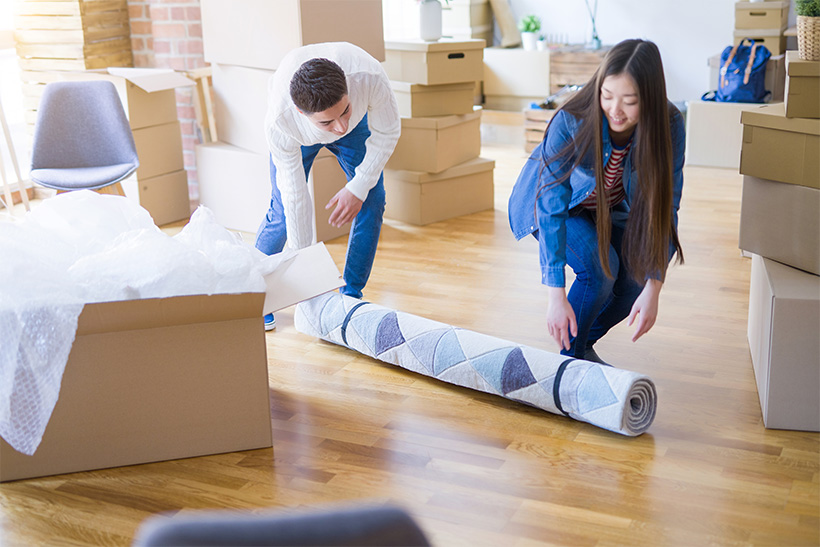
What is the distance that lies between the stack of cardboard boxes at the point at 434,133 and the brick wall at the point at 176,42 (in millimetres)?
935

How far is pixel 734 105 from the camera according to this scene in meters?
4.71

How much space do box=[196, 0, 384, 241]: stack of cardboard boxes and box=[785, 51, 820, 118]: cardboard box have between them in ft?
6.10

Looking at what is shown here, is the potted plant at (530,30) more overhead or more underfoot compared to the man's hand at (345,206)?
more overhead

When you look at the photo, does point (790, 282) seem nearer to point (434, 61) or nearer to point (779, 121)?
point (779, 121)

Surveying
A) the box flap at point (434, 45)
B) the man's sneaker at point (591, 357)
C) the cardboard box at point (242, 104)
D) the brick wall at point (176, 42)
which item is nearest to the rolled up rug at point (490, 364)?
the man's sneaker at point (591, 357)

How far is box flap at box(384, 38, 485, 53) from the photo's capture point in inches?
155

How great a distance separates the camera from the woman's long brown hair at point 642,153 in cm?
184

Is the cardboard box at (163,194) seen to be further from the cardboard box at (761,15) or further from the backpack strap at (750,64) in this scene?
the cardboard box at (761,15)

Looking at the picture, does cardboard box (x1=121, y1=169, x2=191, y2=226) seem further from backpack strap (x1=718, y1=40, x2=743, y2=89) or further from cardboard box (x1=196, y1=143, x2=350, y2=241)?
backpack strap (x1=718, y1=40, x2=743, y2=89)

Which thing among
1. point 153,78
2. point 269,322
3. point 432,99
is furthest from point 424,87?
point 269,322

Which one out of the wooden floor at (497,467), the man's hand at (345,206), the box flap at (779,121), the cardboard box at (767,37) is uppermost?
the cardboard box at (767,37)

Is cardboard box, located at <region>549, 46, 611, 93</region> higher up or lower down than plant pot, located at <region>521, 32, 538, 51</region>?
lower down

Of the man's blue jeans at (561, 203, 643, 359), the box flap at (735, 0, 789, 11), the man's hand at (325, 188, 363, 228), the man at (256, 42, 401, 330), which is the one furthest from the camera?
the box flap at (735, 0, 789, 11)

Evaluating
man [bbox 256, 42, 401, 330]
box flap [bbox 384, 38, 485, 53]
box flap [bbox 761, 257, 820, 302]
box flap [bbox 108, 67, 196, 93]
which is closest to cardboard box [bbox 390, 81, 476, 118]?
box flap [bbox 384, 38, 485, 53]
